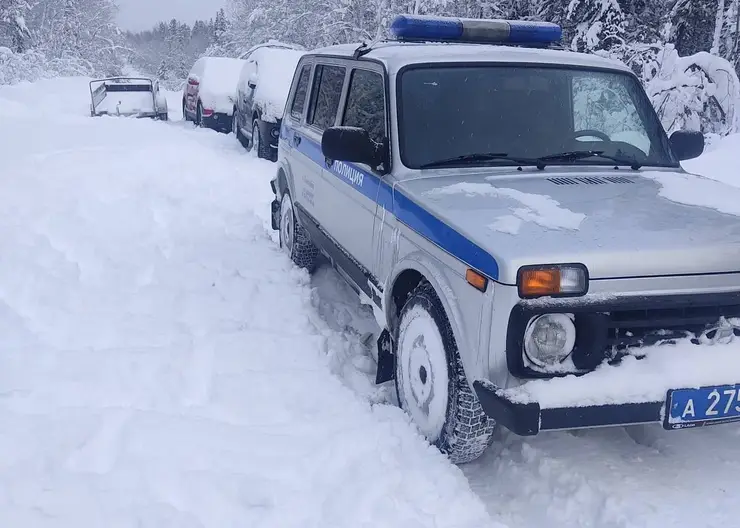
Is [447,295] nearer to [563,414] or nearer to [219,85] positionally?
[563,414]

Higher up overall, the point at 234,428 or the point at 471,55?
the point at 471,55

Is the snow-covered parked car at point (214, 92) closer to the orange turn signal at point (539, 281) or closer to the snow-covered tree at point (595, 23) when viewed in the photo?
the snow-covered tree at point (595, 23)

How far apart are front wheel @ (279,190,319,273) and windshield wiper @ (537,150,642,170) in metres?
2.68

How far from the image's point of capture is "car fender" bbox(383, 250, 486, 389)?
3.02 m

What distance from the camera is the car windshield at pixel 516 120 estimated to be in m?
3.95

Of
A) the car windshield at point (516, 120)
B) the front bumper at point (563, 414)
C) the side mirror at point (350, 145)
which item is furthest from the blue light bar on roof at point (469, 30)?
the front bumper at point (563, 414)

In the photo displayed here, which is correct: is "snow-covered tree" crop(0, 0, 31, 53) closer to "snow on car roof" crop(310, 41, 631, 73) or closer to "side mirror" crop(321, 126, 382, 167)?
"snow on car roof" crop(310, 41, 631, 73)

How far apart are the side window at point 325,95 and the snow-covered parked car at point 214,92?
11.0 metres

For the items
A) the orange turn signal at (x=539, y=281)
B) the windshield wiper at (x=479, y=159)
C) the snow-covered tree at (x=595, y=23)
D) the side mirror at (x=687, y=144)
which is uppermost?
the snow-covered tree at (x=595, y=23)

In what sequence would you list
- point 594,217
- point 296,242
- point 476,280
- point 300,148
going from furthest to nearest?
point 296,242 < point 300,148 < point 594,217 < point 476,280

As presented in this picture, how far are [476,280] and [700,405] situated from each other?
40.1 inches

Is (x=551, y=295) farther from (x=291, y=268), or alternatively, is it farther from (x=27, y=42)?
(x=27, y=42)

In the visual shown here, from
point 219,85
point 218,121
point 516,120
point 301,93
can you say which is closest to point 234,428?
point 516,120

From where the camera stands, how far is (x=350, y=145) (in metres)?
3.89
